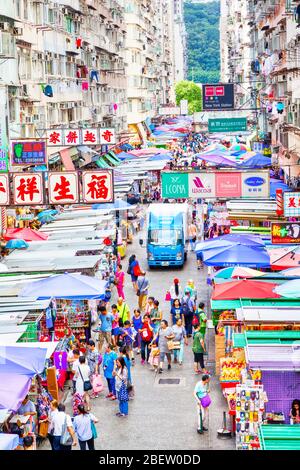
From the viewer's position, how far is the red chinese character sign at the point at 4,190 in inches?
852

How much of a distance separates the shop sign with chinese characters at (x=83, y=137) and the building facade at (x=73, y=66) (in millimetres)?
1538

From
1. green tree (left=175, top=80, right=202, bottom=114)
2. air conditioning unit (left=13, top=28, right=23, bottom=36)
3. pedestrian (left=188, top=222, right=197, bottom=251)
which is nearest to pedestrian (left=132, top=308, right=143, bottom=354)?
pedestrian (left=188, top=222, right=197, bottom=251)

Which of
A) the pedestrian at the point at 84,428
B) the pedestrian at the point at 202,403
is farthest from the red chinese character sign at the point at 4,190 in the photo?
the pedestrian at the point at 84,428

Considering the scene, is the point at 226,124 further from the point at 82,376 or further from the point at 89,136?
the point at 82,376

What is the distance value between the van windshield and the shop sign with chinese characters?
4.80 metres

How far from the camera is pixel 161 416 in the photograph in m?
16.9

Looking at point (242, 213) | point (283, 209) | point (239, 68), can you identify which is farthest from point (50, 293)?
point (239, 68)

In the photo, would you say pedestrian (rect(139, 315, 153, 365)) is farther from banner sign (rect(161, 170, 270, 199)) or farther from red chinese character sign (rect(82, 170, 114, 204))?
banner sign (rect(161, 170, 270, 199))

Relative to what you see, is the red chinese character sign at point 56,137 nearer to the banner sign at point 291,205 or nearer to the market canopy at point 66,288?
the banner sign at point 291,205

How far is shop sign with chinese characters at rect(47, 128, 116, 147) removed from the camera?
3669 centimetres

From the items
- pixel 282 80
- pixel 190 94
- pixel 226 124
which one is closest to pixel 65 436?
pixel 226 124

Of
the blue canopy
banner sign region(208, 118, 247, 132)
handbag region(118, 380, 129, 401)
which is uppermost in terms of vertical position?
banner sign region(208, 118, 247, 132)

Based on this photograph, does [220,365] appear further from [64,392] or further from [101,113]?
[101,113]

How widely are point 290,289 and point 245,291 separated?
1204mm
